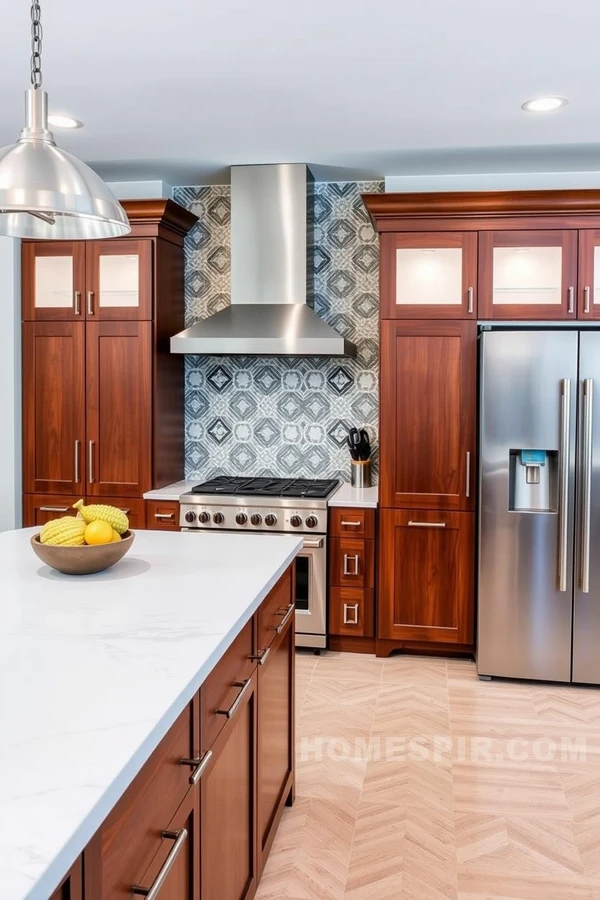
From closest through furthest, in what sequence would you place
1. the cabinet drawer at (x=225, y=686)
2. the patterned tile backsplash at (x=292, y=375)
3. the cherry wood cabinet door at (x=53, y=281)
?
the cabinet drawer at (x=225, y=686), the cherry wood cabinet door at (x=53, y=281), the patterned tile backsplash at (x=292, y=375)

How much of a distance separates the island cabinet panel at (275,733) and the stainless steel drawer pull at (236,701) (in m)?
0.16

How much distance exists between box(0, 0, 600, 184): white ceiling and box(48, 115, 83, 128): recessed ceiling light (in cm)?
6

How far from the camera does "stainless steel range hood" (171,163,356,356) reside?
14.0 feet

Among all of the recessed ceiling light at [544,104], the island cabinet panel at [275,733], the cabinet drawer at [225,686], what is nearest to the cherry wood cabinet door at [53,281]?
the recessed ceiling light at [544,104]

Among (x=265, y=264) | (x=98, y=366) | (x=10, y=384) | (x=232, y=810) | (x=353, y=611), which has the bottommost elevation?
(x=353, y=611)

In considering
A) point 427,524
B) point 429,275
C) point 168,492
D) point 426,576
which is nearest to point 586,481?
point 427,524

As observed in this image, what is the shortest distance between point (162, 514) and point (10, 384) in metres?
1.17

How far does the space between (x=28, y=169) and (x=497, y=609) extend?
3.01 metres

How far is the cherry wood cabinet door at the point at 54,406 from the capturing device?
443cm

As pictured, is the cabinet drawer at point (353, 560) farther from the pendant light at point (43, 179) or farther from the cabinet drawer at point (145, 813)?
the cabinet drawer at point (145, 813)

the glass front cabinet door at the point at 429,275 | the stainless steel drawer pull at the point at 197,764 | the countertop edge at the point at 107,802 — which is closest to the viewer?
the countertop edge at the point at 107,802

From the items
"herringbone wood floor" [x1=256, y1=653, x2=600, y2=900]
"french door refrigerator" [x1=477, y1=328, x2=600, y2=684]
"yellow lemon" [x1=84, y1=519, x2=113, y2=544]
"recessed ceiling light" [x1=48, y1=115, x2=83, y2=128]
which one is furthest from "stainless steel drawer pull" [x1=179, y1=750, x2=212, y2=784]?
"recessed ceiling light" [x1=48, y1=115, x2=83, y2=128]

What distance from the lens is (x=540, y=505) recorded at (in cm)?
381

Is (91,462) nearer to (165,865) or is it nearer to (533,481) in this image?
(533,481)
